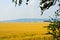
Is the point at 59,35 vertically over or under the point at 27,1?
under

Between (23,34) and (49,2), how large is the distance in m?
8.56

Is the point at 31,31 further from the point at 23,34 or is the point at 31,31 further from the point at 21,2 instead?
the point at 21,2

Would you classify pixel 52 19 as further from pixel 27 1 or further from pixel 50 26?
pixel 27 1

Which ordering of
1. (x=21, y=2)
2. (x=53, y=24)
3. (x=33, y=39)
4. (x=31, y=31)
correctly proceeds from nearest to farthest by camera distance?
(x=21, y=2), (x=53, y=24), (x=33, y=39), (x=31, y=31)

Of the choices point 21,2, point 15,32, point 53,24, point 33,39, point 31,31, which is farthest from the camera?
point 15,32

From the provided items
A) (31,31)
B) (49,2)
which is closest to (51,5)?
(49,2)

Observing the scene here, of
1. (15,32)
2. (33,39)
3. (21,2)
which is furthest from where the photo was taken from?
(15,32)

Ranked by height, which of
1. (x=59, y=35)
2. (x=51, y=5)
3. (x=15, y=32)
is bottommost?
(x=15, y=32)

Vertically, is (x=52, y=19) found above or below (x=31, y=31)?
above

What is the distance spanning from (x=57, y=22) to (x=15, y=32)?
8.68m

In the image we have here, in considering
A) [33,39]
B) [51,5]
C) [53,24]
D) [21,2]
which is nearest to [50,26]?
[53,24]

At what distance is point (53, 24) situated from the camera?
486cm

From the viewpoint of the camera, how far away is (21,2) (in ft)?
14.5

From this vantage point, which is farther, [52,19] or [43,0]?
[52,19]
